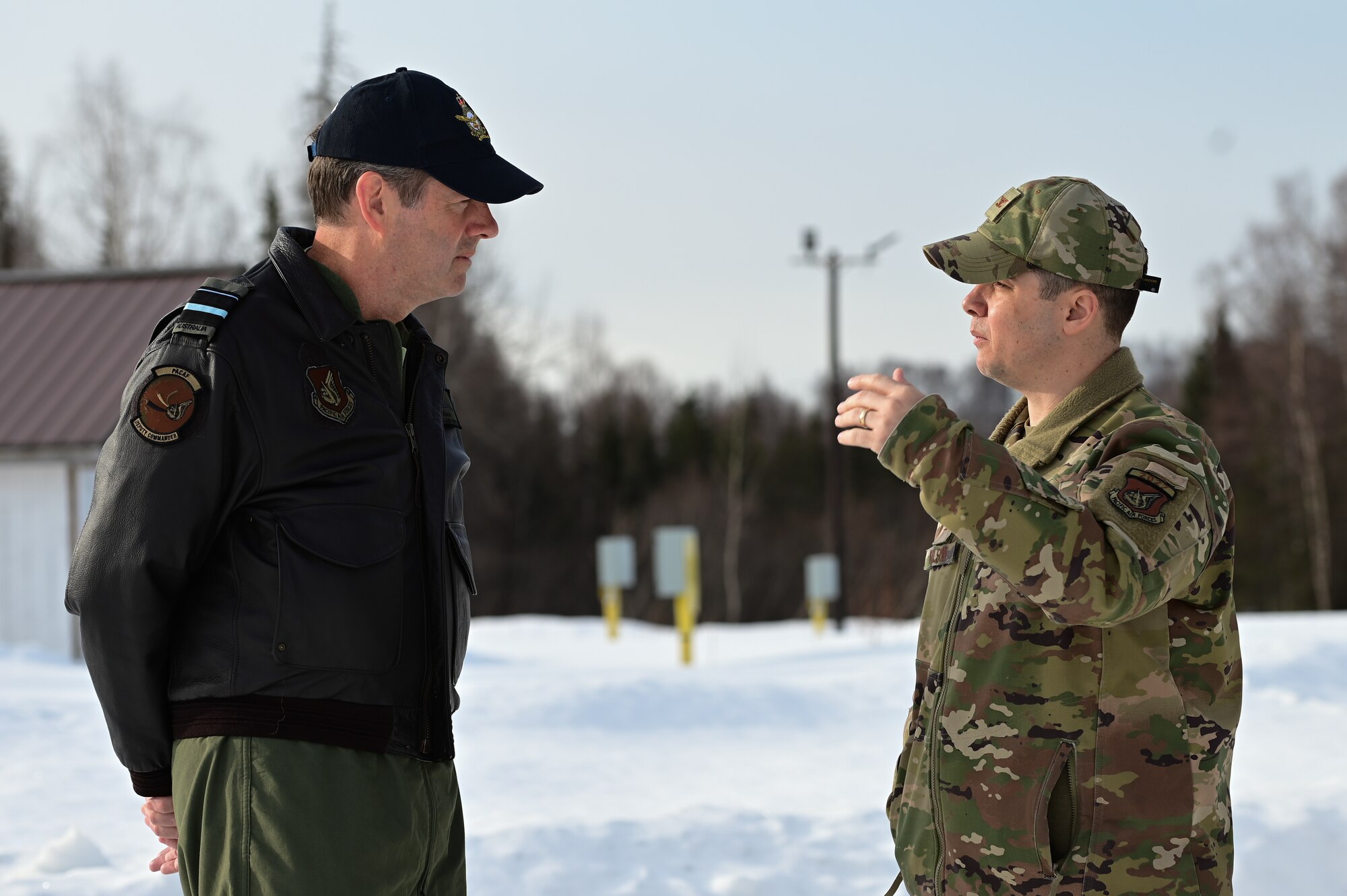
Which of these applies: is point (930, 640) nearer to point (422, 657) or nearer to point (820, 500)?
point (422, 657)

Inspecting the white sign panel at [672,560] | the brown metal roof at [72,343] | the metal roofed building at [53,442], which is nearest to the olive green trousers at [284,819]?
the metal roofed building at [53,442]

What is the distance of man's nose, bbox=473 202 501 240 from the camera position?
8.21 ft

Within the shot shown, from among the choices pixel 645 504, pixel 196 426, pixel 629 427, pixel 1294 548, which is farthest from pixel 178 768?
pixel 629 427

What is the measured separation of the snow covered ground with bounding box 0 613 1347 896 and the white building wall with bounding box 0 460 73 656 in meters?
1.71

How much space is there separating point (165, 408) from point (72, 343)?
45.2ft

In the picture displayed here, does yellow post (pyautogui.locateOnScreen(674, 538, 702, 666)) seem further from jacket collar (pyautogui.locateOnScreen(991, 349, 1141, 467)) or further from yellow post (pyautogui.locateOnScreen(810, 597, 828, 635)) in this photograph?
jacket collar (pyautogui.locateOnScreen(991, 349, 1141, 467))

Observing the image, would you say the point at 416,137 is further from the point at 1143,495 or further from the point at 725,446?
the point at 725,446

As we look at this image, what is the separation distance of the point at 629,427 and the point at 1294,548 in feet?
77.6

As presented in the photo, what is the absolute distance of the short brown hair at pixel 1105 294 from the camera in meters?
2.38

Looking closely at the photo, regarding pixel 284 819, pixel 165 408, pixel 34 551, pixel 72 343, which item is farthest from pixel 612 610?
pixel 165 408

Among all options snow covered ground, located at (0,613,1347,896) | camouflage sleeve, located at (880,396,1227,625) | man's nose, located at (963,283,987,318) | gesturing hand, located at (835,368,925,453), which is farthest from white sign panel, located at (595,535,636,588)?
camouflage sleeve, located at (880,396,1227,625)

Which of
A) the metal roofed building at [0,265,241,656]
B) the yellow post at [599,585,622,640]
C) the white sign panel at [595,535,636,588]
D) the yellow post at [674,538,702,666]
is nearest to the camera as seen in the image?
the metal roofed building at [0,265,241,656]

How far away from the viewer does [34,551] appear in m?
13.4

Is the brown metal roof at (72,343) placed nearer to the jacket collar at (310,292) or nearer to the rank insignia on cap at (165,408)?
the jacket collar at (310,292)
